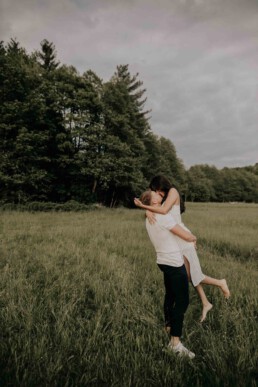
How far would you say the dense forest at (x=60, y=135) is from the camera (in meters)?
21.6

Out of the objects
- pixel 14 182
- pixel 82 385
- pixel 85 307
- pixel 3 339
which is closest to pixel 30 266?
pixel 85 307

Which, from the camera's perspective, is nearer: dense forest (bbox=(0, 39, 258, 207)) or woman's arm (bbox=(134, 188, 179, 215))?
woman's arm (bbox=(134, 188, 179, 215))

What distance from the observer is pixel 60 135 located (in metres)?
24.3

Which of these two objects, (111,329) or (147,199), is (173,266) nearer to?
(147,199)

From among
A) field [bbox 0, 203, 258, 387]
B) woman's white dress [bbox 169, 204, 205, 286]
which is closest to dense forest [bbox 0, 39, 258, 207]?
field [bbox 0, 203, 258, 387]

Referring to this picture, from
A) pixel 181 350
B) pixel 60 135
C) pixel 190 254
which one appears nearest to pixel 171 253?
pixel 190 254

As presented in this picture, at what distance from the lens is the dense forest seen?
71.0 ft

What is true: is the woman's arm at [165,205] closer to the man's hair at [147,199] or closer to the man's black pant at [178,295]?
the man's hair at [147,199]

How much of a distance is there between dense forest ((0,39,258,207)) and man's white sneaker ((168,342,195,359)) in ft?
66.0

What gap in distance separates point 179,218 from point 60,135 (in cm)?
2258

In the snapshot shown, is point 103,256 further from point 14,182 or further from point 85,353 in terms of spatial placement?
point 14,182

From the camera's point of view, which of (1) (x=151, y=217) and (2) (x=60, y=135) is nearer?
(1) (x=151, y=217)

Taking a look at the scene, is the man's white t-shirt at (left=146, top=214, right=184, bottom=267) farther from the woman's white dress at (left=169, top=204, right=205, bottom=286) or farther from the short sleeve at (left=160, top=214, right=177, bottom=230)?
the woman's white dress at (left=169, top=204, right=205, bottom=286)

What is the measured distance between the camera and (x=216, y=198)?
93.3 metres
